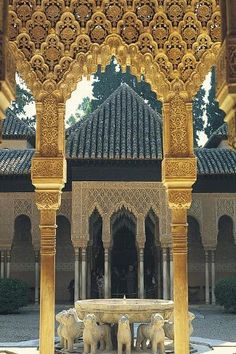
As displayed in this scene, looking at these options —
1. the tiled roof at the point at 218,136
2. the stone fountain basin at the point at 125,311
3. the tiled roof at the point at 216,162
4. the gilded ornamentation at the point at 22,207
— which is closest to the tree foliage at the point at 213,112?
→ the tiled roof at the point at 218,136

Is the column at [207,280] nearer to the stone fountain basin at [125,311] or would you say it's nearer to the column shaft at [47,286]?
the stone fountain basin at [125,311]

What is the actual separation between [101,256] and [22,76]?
18.8 meters

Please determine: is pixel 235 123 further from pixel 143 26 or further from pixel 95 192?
pixel 95 192

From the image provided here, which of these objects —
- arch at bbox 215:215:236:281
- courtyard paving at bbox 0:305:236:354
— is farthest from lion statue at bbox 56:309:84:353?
arch at bbox 215:215:236:281

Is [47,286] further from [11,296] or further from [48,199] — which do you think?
[11,296]

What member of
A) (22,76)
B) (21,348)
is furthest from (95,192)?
(22,76)

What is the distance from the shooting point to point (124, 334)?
8.73 meters

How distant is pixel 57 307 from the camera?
21.8 metres

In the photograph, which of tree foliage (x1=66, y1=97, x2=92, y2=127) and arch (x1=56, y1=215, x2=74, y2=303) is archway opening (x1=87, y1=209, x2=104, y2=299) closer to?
arch (x1=56, y1=215, x2=74, y2=303)

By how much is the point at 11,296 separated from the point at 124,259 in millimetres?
5910

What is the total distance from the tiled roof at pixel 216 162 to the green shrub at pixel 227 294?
193 inches

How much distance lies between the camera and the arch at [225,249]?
25.1 m

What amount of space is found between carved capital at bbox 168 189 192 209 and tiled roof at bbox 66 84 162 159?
16.0 meters

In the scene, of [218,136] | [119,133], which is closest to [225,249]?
[218,136]
